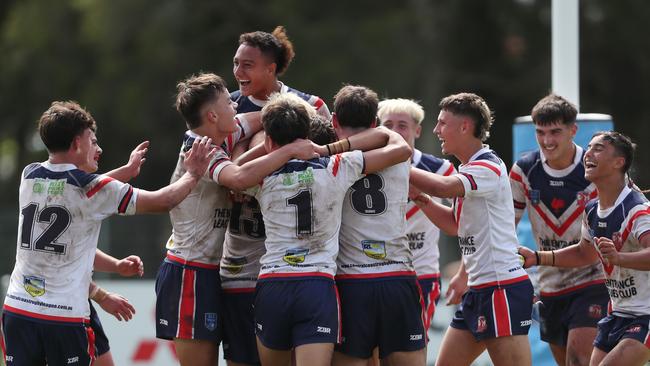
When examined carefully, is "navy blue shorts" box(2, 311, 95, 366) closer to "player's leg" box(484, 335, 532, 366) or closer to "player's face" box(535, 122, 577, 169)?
"player's leg" box(484, 335, 532, 366)

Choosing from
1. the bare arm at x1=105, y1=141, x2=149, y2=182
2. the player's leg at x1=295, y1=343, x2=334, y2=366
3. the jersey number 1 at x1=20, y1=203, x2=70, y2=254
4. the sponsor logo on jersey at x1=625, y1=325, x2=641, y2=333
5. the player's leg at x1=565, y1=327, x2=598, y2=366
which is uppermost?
the bare arm at x1=105, y1=141, x2=149, y2=182

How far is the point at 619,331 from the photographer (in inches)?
271

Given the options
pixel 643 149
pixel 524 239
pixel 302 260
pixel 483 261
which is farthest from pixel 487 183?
pixel 643 149

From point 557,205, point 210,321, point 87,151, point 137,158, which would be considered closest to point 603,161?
point 557,205

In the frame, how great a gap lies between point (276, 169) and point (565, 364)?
115 inches

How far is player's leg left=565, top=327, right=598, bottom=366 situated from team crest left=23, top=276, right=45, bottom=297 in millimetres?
3624

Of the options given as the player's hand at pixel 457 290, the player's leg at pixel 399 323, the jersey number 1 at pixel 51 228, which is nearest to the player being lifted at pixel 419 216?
the player's hand at pixel 457 290

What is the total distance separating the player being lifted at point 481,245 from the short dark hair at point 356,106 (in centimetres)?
49

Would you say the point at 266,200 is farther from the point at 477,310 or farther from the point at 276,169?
the point at 477,310

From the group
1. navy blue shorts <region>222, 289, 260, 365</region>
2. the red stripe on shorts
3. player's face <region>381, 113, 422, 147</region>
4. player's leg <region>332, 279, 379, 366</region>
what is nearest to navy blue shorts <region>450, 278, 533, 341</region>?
player's leg <region>332, 279, 379, 366</region>

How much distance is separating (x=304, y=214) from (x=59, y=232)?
1415 mm

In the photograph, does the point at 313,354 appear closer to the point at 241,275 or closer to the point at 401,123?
the point at 241,275

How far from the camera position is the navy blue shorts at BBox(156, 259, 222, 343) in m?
6.67

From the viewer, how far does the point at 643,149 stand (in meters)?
24.6
